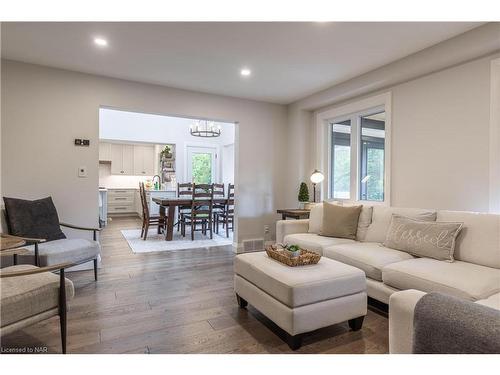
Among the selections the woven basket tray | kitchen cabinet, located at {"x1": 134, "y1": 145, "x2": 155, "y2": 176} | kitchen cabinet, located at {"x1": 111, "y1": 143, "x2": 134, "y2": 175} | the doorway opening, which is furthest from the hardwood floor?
kitchen cabinet, located at {"x1": 134, "y1": 145, "x2": 155, "y2": 176}

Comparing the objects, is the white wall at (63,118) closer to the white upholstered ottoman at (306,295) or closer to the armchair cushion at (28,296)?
the armchair cushion at (28,296)

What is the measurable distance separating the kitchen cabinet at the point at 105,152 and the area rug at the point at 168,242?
360cm

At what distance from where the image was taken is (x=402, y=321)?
3.92ft

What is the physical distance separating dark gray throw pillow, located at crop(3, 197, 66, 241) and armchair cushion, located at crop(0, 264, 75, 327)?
1.33 m

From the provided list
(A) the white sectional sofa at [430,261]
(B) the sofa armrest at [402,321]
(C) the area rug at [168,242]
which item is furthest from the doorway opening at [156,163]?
(B) the sofa armrest at [402,321]

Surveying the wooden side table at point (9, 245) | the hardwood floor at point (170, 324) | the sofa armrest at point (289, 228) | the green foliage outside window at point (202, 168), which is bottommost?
the hardwood floor at point (170, 324)

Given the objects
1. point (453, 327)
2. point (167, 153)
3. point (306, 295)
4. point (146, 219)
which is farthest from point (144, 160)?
point (453, 327)

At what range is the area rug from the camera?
4.73 metres

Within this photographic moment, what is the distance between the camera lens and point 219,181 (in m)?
8.74

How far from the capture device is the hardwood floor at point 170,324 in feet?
6.28

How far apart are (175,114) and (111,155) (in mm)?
5464
